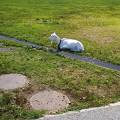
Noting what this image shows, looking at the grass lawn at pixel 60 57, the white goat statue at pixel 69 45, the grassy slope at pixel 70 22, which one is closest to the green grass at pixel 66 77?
the grass lawn at pixel 60 57

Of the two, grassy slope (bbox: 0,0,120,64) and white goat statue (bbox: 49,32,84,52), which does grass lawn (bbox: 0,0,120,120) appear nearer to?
grassy slope (bbox: 0,0,120,64)

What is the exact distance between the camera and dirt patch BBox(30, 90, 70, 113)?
1001cm

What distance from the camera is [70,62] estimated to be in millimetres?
13492

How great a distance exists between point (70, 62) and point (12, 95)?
3551mm

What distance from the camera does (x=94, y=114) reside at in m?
9.66

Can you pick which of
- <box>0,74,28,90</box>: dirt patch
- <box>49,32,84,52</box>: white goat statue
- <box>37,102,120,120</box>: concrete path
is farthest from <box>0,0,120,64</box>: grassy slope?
<box>37,102,120,120</box>: concrete path

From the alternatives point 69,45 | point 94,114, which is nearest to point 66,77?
point 94,114

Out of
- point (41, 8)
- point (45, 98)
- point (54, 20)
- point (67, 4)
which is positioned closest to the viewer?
point (45, 98)

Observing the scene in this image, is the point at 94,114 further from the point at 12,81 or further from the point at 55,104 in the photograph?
the point at 12,81

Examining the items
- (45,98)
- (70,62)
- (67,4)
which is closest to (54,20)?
(67,4)

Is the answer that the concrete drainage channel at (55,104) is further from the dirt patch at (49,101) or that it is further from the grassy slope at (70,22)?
the grassy slope at (70,22)

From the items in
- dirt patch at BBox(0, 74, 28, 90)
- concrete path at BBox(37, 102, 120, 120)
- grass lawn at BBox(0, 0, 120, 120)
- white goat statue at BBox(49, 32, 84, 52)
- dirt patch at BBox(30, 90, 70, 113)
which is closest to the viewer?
concrete path at BBox(37, 102, 120, 120)

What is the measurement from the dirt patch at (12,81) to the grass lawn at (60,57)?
9.9 inches

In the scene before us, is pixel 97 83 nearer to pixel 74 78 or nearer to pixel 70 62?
pixel 74 78
